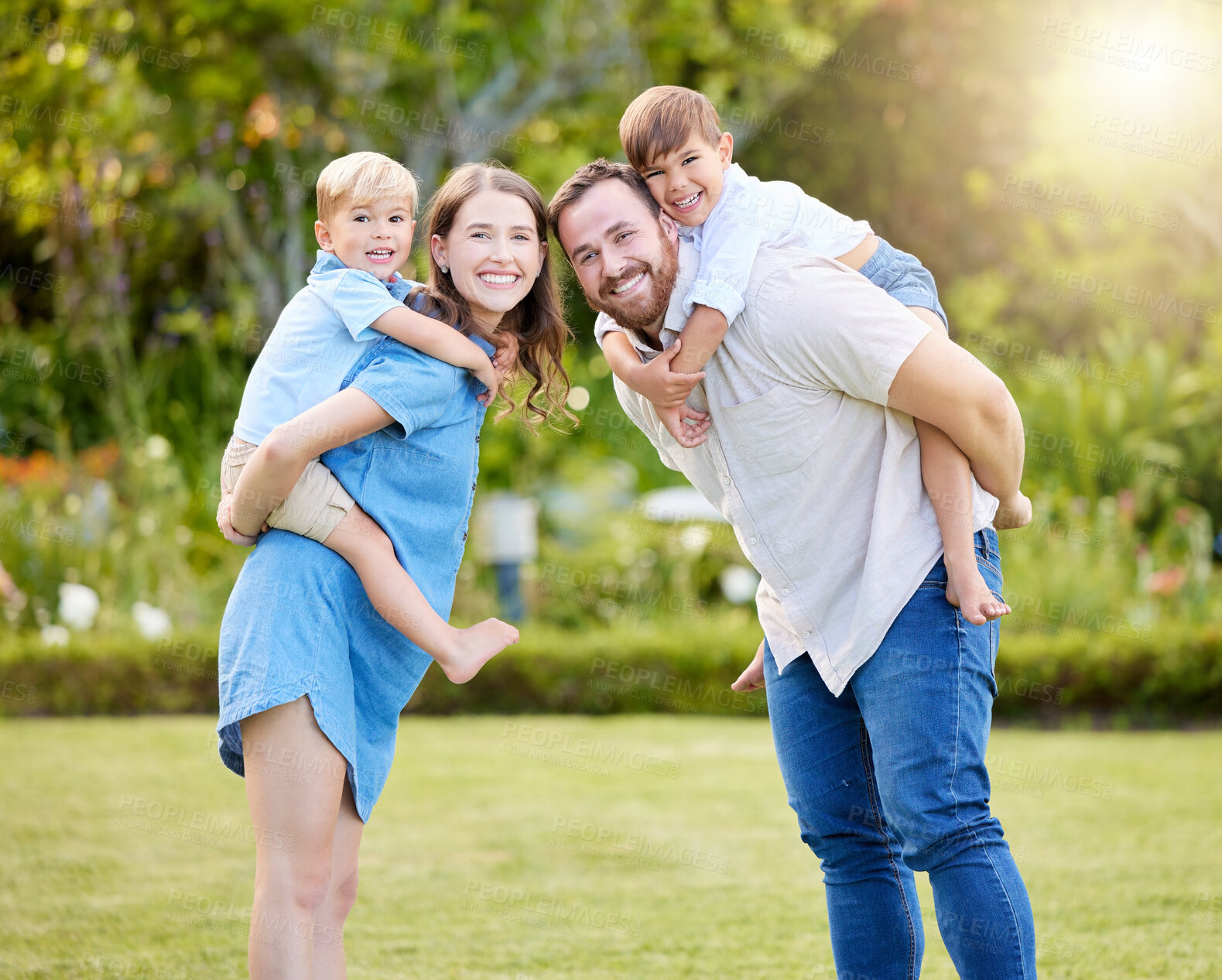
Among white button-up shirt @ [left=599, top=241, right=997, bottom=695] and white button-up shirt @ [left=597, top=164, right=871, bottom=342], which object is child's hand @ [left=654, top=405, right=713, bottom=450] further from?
white button-up shirt @ [left=597, top=164, right=871, bottom=342]

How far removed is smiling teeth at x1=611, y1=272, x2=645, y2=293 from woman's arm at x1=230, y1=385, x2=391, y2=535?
0.47 metres

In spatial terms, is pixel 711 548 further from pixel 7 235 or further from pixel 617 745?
pixel 7 235

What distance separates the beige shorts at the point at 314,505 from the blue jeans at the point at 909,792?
2.94 feet

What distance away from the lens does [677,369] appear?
207 centimetres

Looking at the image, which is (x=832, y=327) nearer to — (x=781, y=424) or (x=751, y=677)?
(x=781, y=424)

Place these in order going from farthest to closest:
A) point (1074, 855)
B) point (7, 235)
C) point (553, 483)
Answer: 1. point (7, 235)
2. point (553, 483)
3. point (1074, 855)

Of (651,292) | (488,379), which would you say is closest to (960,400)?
(651,292)

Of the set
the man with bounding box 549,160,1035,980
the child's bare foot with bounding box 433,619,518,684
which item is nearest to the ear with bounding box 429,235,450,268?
the man with bounding box 549,160,1035,980

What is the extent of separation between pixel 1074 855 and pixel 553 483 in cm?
494

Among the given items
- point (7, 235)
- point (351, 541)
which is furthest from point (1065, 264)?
point (351, 541)

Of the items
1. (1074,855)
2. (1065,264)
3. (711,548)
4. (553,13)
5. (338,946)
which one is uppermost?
(553,13)

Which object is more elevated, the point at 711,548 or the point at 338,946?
the point at 711,548

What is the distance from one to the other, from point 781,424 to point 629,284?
37 cm

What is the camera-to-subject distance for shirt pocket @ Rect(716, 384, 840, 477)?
2.04 metres
